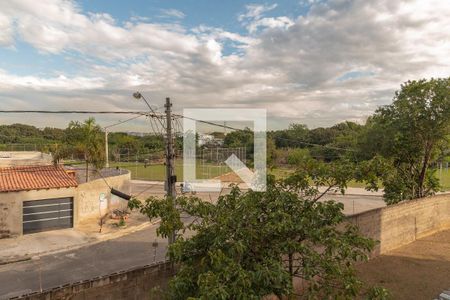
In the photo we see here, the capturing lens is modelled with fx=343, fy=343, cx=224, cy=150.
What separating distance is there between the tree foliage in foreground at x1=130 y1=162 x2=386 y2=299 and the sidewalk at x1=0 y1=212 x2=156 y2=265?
35.0 ft

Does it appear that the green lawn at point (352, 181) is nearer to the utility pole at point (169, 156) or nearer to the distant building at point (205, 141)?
the utility pole at point (169, 156)

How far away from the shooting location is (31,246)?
15688 millimetres

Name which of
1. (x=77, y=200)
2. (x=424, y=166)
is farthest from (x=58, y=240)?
(x=424, y=166)

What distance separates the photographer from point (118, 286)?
764 centimetres

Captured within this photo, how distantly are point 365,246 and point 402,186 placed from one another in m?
13.5

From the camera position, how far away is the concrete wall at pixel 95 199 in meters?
19.9

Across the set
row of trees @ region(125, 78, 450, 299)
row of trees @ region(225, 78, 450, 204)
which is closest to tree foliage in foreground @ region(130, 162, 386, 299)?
row of trees @ region(125, 78, 450, 299)

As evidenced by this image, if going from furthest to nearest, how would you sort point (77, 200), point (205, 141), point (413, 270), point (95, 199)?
point (205, 141) → point (95, 199) → point (77, 200) → point (413, 270)

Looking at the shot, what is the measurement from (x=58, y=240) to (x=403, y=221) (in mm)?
16397

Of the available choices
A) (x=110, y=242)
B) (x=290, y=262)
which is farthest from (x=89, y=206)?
(x=290, y=262)

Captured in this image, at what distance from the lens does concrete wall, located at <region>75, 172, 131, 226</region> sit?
19.9m

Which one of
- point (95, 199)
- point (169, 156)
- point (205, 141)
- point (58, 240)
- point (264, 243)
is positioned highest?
point (205, 141)

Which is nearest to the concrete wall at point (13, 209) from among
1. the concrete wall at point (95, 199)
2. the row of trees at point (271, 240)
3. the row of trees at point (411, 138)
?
the concrete wall at point (95, 199)

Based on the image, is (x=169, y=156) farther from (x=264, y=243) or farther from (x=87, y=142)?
(x=87, y=142)
